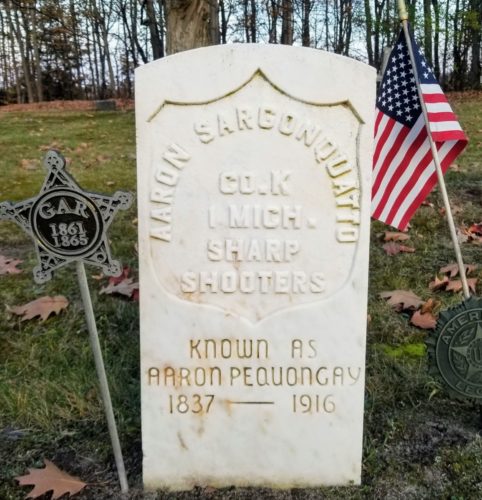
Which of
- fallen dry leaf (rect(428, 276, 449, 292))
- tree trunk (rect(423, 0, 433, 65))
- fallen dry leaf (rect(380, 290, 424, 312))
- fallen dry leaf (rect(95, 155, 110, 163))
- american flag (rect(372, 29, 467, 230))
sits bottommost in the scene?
fallen dry leaf (rect(380, 290, 424, 312))

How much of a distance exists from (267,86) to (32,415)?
5.55 feet

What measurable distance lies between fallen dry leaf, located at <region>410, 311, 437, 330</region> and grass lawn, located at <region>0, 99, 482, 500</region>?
0.04 meters

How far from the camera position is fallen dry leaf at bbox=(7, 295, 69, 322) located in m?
3.29

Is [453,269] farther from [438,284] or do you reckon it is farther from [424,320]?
[424,320]

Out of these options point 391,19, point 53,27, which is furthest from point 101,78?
point 391,19

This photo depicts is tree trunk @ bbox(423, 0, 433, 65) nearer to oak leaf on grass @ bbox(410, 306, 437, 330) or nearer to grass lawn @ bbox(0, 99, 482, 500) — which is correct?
grass lawn @ bbox(0, 99, 482, 500)

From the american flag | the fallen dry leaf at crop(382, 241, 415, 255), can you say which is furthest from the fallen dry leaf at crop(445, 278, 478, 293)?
the american flag

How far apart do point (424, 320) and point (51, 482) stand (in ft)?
6.82

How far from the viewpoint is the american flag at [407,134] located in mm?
2525

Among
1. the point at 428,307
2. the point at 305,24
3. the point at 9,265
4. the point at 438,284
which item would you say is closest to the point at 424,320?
the point at 428,307

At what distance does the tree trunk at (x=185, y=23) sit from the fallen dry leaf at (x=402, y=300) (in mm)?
4416

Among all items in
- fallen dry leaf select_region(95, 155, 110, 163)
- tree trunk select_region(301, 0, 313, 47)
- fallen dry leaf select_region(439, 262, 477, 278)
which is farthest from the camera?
tree trunk select_region(301, 0, 313, 47)

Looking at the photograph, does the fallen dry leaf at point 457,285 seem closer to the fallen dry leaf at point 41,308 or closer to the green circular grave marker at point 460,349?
the green circular grave marker at point 460,349

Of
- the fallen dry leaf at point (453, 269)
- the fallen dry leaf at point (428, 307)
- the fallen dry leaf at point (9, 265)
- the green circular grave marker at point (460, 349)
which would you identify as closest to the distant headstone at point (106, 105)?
the fallen dry leaf at point (9, 265)
